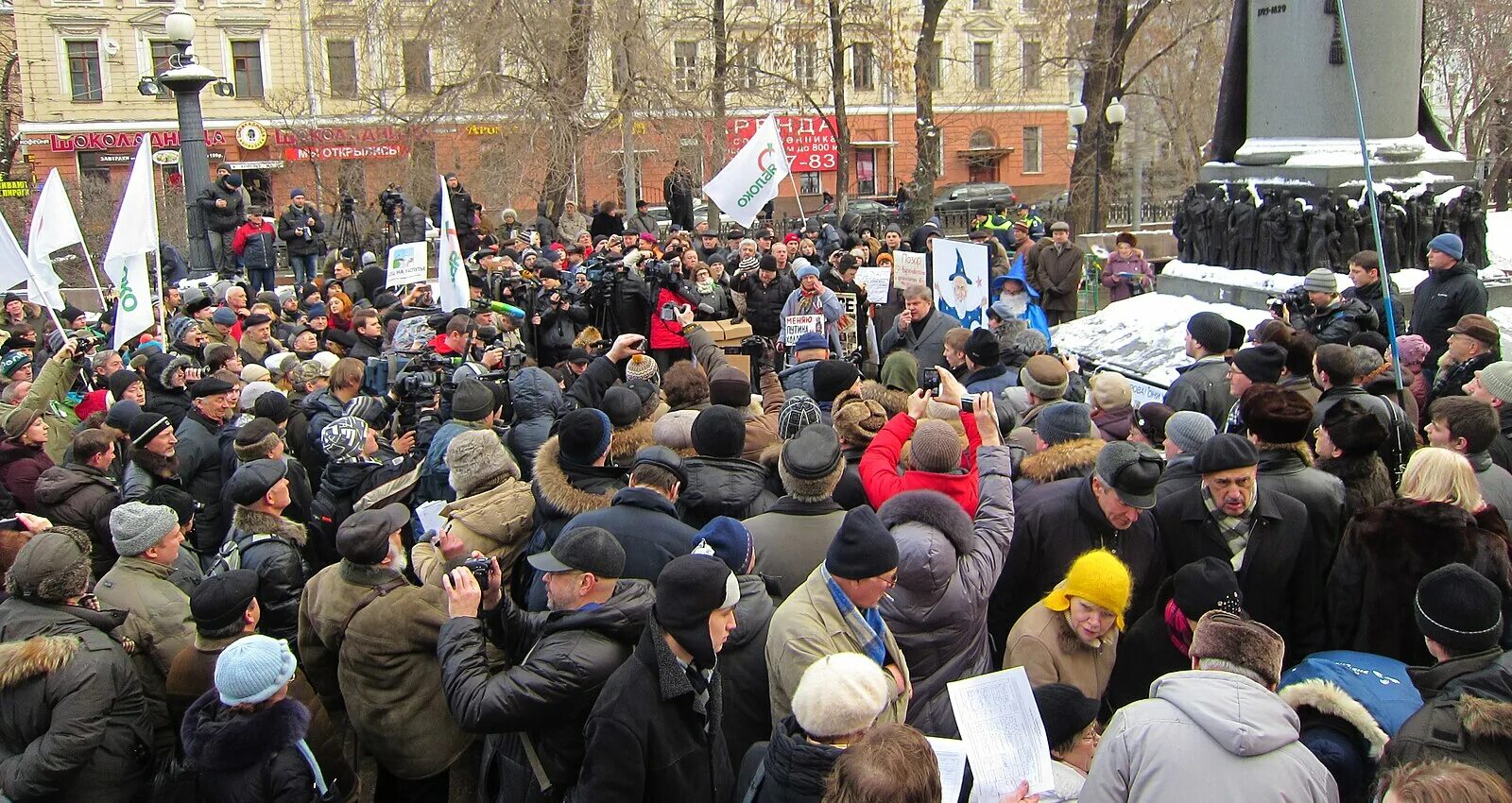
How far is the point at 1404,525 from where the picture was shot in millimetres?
4234

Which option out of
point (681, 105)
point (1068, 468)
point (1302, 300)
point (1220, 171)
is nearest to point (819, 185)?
point (681, 105)

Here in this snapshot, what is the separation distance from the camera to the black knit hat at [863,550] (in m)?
3.59

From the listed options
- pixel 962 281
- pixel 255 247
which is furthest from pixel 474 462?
pixel 255 247

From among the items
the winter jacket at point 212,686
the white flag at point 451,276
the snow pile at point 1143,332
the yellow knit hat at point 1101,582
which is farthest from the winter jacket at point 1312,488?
the white flag at point 451,276

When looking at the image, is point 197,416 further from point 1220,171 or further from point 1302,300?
point 1220,171

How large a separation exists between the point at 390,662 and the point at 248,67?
44650mm

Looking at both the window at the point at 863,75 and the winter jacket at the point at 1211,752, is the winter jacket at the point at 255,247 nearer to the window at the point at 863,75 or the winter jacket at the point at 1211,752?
the winter jacket at the point at 1211,752

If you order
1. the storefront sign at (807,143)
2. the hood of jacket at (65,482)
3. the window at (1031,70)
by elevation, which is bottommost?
the hood of jacket at (65,482)

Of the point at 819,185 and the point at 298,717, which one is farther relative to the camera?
the point at 819,185

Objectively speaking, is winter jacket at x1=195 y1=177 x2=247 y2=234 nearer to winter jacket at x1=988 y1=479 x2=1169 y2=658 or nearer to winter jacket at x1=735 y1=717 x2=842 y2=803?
winter jacket at x1=988 y1=479 x2=1169 y2=658

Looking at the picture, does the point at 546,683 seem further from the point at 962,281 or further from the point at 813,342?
the point at 962,281

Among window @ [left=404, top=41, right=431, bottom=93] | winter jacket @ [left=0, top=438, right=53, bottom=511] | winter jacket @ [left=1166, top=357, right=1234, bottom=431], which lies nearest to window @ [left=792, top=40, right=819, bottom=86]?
window @ [left=404, top=41, right=431, bottom=93]

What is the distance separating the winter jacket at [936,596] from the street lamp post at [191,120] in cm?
1418

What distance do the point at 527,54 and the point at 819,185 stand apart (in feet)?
82.2
